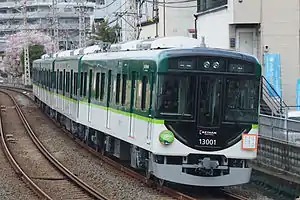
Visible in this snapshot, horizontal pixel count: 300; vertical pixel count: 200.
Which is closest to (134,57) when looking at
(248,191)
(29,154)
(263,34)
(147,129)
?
(147,129)

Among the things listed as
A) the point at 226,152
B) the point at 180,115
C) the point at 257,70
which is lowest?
the point at 226,152

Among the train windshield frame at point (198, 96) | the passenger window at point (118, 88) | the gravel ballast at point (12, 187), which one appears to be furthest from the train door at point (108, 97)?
the train windshield frame at point (198, 96)

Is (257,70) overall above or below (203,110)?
above

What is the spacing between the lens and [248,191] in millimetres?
11742

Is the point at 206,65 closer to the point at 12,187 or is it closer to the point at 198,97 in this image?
the point at 198,97

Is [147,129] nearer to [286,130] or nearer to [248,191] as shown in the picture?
[248,191]

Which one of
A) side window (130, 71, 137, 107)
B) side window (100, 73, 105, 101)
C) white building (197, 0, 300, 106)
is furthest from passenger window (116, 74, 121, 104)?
white building (197, 0, 300, 106)

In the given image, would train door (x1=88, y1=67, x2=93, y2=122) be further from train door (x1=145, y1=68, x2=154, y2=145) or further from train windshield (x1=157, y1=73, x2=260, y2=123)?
train windshield (x1=157, y1=73, x2=260, y2=123)

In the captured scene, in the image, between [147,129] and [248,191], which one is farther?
[248,191]

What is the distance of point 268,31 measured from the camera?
21.5 m

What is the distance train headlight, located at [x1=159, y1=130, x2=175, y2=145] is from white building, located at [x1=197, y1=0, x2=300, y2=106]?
11666mm

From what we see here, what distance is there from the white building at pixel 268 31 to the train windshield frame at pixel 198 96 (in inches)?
439

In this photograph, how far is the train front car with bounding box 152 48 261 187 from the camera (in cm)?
1011

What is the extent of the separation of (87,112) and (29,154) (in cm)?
208
